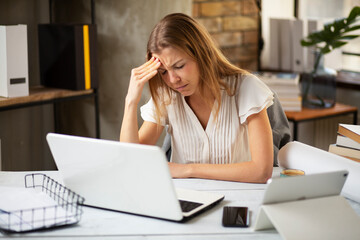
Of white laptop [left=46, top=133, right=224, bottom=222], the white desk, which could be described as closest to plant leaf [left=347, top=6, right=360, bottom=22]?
the white desk

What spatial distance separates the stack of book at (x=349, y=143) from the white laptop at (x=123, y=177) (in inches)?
18.4

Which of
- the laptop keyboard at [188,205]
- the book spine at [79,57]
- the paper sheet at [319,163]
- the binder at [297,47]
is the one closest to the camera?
the laptop keyboard at [188,205]

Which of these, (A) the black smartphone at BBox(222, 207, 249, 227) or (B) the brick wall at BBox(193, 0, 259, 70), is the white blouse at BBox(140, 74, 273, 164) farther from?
(B) the brick wall at BBox(193, 0, 259, 70)

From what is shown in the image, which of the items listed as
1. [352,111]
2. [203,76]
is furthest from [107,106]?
[352,111]

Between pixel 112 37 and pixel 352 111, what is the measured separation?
151cm

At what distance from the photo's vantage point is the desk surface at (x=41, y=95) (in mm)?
2224

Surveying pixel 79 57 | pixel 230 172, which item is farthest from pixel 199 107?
pixel 79 57

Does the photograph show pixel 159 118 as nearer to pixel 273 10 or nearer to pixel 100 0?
pixel 100 0

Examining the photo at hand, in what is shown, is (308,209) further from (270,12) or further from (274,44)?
(270,12)

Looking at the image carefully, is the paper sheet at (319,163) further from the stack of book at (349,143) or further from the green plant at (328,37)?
the green plant at (328,37)

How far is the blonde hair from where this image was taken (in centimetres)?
167

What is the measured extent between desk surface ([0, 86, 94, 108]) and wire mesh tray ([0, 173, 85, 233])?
36.2 inches

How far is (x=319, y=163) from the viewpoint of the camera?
1.45 meters

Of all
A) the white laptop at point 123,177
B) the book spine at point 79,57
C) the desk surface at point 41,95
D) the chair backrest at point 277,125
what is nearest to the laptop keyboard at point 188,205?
the white laptop at point 123,177
